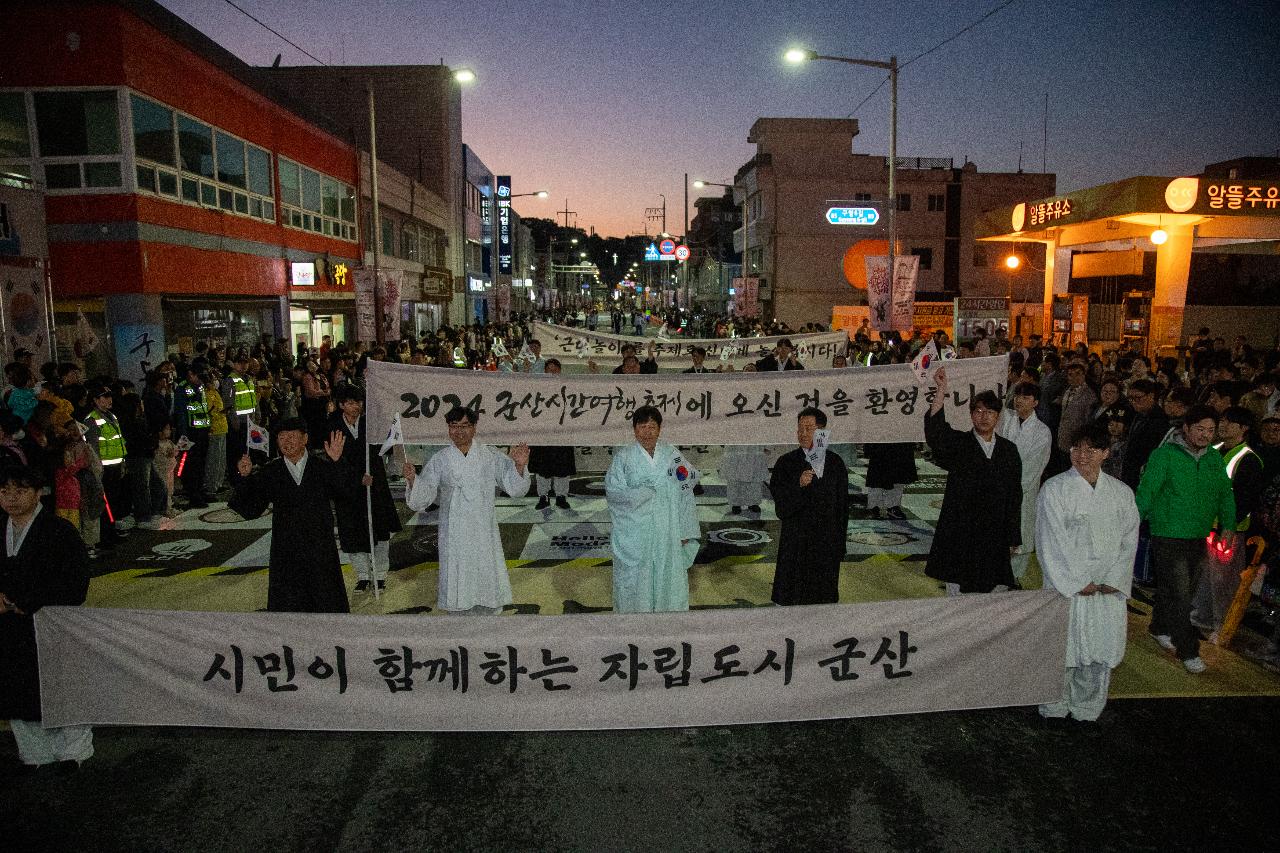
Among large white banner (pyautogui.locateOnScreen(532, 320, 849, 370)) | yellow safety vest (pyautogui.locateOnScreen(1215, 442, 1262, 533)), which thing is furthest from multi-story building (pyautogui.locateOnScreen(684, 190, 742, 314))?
yellow safety vest (pyautogui.locateOnScreen(1215, 442, 1262, 533))

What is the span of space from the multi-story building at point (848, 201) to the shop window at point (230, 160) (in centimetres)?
3134

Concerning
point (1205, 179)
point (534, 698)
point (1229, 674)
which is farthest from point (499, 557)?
point (1205, 179)

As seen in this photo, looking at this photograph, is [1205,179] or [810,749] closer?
[810,749]

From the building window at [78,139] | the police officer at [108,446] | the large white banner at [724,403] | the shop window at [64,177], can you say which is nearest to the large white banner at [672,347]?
the large white banner at [724,403]

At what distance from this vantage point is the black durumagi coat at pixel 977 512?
6.27 m

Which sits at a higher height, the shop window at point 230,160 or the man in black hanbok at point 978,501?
the shop window at point 230,160

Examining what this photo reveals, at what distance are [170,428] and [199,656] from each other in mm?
6189

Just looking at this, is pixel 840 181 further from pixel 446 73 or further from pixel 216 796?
pixel 216 796

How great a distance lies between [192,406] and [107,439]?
1.77m

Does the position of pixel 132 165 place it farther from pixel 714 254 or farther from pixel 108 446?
pixel 714 254

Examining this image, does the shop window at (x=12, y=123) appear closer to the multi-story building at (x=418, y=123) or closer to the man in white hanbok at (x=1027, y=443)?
the man in white hanbok at (x=1027, y=443)

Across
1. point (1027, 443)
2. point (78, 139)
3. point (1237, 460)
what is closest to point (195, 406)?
point (78, 139)

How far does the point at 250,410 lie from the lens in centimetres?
1110

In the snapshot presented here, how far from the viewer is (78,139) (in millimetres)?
13914
